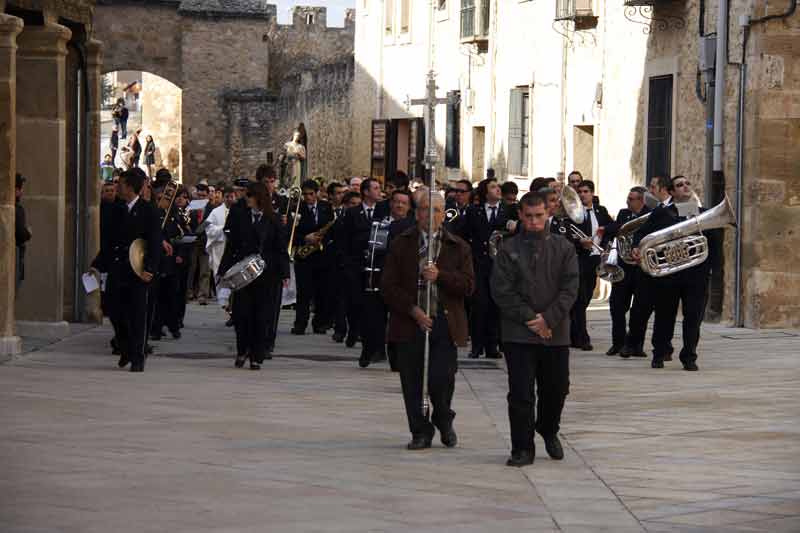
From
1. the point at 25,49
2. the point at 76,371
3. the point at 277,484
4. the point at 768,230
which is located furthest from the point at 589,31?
the point at 277,484

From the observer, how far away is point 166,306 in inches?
723

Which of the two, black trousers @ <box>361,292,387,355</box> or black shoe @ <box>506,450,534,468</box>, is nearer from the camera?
black shoe @ <box>506,450,534,468</box>

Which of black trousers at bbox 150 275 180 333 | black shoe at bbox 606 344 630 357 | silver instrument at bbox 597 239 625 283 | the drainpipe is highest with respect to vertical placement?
the drainpipe

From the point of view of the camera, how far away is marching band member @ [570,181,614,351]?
17.1m

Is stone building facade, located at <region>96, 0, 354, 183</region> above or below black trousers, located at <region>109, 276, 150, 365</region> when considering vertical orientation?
above

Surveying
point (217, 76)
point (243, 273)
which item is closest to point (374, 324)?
point (243, 273)

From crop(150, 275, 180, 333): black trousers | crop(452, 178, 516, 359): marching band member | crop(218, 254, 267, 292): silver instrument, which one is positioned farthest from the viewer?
crop(150, 275, 180, 333): black trousers

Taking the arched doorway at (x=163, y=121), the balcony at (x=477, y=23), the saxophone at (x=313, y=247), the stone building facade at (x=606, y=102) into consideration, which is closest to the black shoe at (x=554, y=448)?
the stone building facade at (x=606, y=102)

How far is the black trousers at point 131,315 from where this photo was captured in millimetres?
14648

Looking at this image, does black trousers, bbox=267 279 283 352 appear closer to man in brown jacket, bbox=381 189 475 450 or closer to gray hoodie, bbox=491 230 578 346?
man in brown jacket, bbox=381 189 475 450

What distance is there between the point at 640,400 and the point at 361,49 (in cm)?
2673

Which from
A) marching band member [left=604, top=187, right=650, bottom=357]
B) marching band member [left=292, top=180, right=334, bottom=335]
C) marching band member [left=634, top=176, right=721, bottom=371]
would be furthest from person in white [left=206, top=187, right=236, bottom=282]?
marching band member [left=634, top=176, right=721, bottom=371]

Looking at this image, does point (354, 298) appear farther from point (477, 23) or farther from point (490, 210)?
point (477, 23)

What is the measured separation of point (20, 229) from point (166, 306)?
2808 mm
